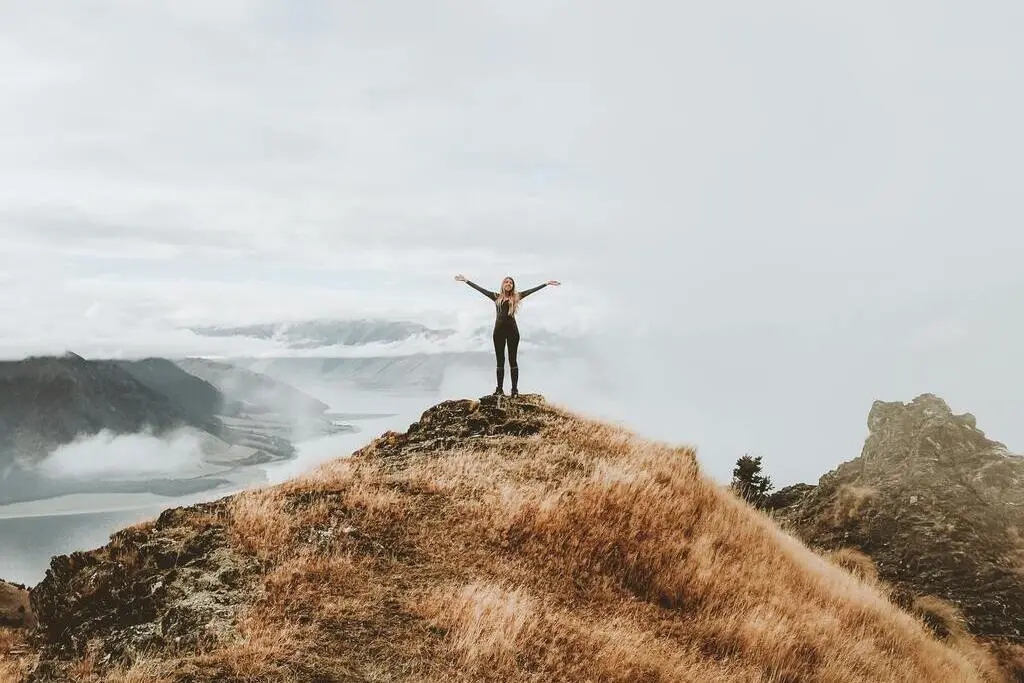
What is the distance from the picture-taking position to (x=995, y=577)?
940 inches

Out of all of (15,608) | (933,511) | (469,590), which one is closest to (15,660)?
(469,590)

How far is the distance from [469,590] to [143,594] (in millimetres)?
4458

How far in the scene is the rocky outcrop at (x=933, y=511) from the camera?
2361cm

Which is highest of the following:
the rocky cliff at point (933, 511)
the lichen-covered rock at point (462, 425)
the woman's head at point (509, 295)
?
the woman's head at point (509, 295)

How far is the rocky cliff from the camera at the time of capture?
2361 centimetres

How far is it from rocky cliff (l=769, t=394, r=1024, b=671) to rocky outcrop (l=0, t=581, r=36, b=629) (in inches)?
951

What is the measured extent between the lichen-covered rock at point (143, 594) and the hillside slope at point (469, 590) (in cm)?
3

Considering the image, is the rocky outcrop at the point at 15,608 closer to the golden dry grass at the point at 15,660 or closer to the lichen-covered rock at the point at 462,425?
the golden dry grass at the point at 15,660

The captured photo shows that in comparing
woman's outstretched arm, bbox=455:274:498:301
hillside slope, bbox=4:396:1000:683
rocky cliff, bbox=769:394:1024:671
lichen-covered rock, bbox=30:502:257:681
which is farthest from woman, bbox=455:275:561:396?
rocky cliff, bbox=769:394:1024:671

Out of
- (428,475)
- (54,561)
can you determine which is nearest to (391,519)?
(428,475)

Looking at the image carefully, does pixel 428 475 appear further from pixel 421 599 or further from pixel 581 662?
pixel 581 662

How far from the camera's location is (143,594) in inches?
366

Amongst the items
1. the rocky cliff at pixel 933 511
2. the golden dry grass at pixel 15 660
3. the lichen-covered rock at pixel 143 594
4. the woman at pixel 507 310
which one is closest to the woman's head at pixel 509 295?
the woman at pixel 507 310

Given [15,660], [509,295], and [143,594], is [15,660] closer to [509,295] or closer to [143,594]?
[143,594]
